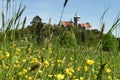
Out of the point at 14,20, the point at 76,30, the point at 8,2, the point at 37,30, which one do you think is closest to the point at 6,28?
the point at 14,20

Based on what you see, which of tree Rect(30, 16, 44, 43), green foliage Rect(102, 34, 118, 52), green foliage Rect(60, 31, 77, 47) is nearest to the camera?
green foliage Rect(102, 34, 118, 52)

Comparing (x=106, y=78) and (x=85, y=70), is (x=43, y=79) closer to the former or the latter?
(x=85, y=70)

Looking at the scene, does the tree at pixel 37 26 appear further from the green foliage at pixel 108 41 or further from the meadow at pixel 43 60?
the green foliage at pixel 108 41

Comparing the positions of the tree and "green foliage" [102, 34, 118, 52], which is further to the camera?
the tree

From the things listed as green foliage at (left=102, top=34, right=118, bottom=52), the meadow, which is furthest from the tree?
green foliage at (left=102, top=34, right=118, bottom=52)

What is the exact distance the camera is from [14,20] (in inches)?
77.9

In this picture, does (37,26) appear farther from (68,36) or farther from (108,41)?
(68,36)

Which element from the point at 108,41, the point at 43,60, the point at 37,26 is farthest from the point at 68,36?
the point at 43,60

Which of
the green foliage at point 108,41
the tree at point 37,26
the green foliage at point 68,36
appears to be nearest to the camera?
the green foliage at point 108,41

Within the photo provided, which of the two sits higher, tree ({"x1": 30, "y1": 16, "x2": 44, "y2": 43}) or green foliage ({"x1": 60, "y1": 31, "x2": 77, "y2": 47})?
tree ({"x1": 30, "y1": 16, "x2": 44, "y2": 43})

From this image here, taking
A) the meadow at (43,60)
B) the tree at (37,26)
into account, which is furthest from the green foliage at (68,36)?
the tree at (37,26)

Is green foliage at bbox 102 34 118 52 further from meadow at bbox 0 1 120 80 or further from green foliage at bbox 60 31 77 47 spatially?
green foliage at bbox 60 31 77 47

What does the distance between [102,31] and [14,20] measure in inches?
21.7

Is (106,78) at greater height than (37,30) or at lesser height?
A: lesser
